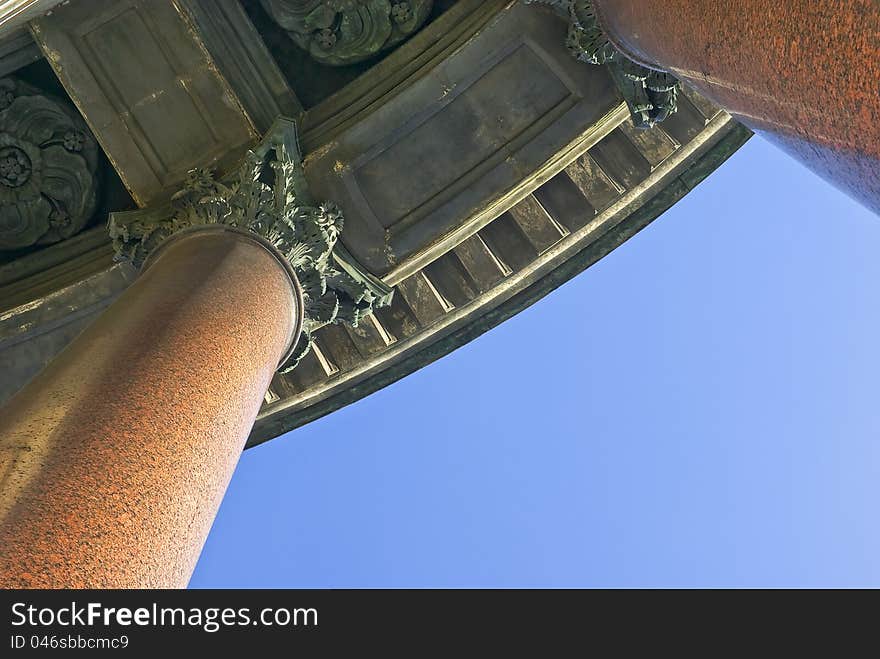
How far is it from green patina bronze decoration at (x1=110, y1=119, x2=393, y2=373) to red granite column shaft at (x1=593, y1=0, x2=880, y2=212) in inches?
218

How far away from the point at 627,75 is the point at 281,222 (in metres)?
5.27

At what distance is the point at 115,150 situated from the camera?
12.2 metres

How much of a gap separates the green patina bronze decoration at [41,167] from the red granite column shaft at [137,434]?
6226 millimetres

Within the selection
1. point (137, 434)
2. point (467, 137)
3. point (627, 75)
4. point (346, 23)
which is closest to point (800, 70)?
point (137, 434)

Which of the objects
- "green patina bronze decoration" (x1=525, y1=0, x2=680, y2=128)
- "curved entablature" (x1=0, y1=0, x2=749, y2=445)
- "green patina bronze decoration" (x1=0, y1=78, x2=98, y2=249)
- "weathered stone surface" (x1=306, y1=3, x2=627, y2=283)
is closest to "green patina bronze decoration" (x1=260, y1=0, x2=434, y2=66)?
"curved entablature" (x1=0, y1=0, x2=749, y2=445)

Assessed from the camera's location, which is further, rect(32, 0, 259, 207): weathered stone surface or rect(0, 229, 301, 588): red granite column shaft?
rect(32, 0, 259, 207): weathered stone surface

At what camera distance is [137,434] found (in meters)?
5.23

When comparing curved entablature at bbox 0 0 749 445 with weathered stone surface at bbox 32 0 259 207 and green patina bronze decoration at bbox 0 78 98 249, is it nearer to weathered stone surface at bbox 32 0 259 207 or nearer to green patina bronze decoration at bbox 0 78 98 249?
weathered stone surface at bbox 32 0 259 207

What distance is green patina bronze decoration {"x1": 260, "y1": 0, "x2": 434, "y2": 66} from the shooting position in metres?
12.6

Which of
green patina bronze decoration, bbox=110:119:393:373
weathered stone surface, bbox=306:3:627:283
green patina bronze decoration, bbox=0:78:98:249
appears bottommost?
green patina bronze decoration, bbox=110:119:393:373

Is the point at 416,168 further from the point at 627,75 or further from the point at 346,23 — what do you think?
the point at 627,75

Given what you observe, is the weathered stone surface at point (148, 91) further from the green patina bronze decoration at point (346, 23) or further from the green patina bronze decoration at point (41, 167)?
the green patina bronze decoration at point (346, 23)

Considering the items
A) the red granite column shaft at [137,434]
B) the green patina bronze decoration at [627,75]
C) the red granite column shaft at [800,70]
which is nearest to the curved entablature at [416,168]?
the green patina bronze decoration at [627,75]
